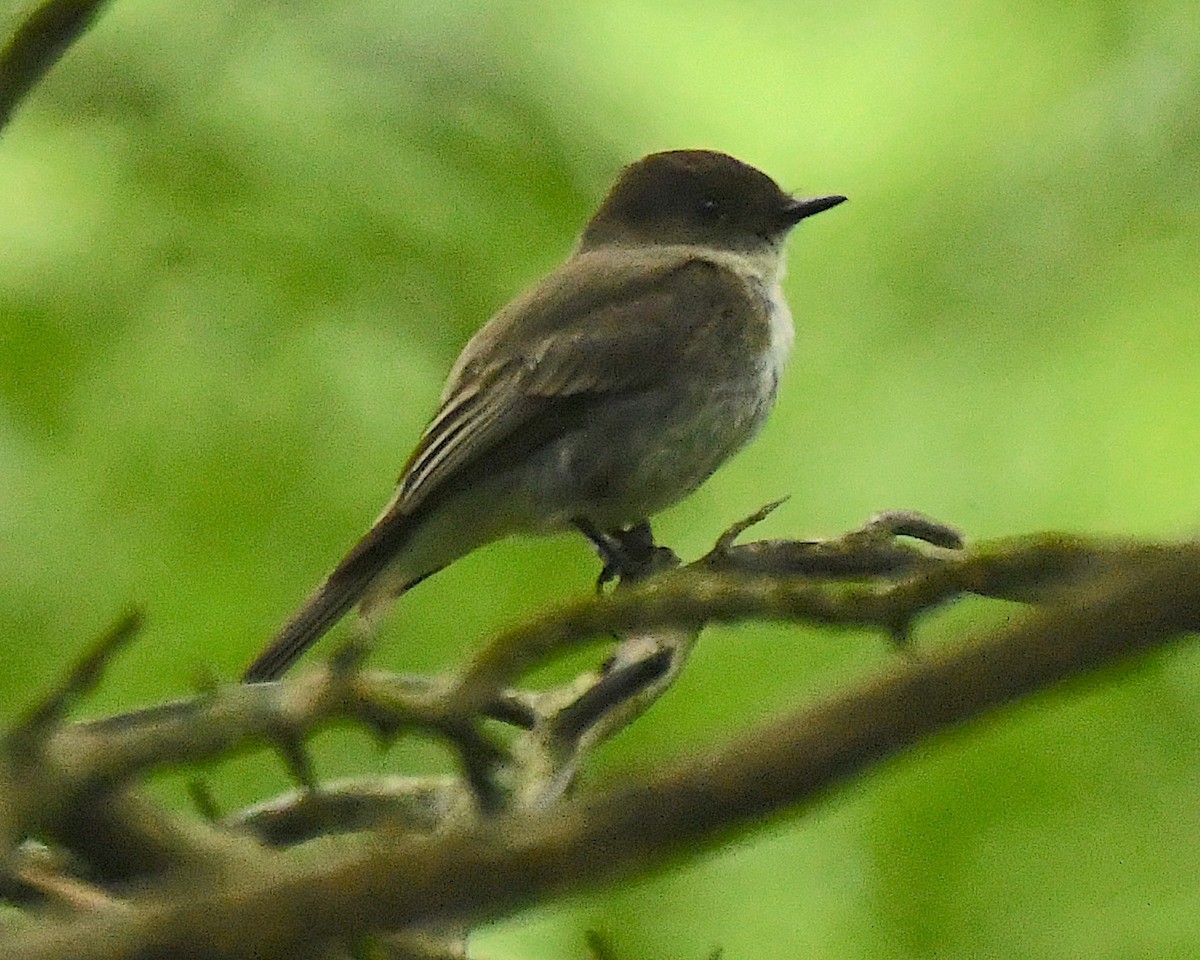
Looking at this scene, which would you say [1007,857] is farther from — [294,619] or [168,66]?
[168,66]

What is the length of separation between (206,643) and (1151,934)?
6.13 feet

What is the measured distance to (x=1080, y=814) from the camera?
10.7 ft

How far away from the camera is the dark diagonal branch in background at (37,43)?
1.74 meters

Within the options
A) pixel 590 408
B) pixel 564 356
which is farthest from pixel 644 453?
pixel 564 356

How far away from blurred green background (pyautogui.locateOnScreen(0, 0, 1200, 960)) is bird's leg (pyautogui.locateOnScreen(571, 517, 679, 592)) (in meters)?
0.13

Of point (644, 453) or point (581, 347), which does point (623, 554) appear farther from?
point (581, 347)

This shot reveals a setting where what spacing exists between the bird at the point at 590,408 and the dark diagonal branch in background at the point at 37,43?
1795mm

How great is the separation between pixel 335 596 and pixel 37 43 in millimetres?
1781

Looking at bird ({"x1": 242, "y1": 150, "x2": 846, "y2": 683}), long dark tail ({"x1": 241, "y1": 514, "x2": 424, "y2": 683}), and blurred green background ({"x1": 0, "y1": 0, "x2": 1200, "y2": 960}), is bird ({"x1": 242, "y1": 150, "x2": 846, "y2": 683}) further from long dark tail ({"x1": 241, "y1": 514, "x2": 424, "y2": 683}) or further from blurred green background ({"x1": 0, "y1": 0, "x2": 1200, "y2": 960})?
blurred green background ({"x1": 0, "y1": 0, "x2": 1200, "y2": 960})

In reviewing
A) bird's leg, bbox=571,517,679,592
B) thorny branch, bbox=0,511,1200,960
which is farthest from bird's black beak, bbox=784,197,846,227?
thorny branch, bbox=0,511,1200,960

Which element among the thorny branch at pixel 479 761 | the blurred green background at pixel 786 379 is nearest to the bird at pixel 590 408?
the blurred green background at pixel 786 379

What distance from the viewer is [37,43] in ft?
5.77

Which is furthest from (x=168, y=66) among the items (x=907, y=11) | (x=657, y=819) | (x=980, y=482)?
(x=657, y=819)

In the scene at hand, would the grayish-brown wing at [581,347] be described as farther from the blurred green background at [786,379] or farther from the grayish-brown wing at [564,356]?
the blurred green background at [786,379]
